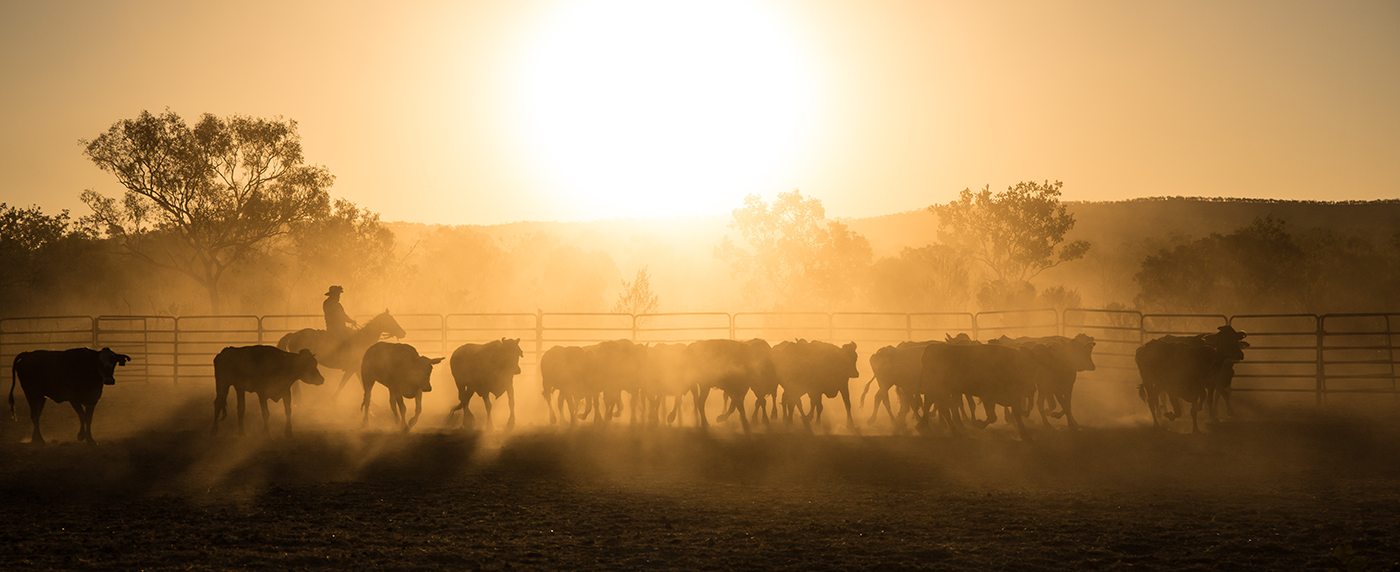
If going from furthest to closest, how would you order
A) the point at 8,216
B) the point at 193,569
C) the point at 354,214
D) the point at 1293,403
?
1. the point at 354,214
2. the point at 8,216
3. the point at 1293,403
4. the point at 193,569

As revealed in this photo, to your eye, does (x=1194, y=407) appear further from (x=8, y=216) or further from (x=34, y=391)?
(x=8, y=216)

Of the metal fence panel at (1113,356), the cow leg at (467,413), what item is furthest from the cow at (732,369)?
the metal fence panel at (1113,356)

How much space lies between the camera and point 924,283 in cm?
4309

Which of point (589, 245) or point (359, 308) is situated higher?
point (589, 245)

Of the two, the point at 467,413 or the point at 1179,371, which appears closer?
the point at 1179,371

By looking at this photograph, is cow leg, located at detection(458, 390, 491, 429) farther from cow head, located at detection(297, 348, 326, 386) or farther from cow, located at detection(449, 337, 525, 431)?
cow head, located at detection(297, 348, 326, 386)

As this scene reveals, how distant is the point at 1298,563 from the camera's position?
5.79 meters

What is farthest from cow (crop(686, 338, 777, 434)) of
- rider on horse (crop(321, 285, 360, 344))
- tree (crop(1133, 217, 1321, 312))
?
tree (crop(1133, 217, 1321, 312))

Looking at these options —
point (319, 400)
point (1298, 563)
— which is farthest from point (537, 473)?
point (319, 400)

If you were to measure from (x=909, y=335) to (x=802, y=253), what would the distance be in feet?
81.5

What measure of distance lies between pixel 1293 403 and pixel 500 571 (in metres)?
15.5

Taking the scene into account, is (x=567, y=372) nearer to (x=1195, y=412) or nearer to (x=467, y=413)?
(x=467, y=413)

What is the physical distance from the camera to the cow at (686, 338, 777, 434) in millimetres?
12852

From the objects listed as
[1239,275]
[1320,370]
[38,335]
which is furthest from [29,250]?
[1239,275]
